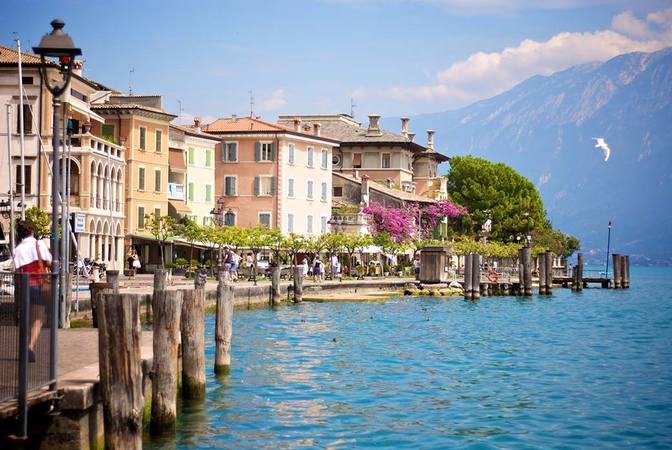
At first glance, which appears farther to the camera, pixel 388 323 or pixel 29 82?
pixel 29 82

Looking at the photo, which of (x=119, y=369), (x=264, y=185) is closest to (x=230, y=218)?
(x=264, y=185)

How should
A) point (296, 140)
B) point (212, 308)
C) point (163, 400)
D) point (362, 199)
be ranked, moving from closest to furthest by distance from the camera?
point (163, 400)
point (212, 308)
point (296, 140)
point (362, 199)

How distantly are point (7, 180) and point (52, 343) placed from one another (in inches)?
1718

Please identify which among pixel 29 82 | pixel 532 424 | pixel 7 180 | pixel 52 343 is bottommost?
pixel 532 424

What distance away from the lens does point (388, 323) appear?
4966 centimetres

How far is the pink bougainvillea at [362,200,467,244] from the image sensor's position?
95.0 meters

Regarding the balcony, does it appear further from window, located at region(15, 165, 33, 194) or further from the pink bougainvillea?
the pink bougainvillea

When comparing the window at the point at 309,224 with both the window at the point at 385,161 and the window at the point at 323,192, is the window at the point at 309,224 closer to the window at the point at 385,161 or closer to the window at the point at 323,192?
the window at the point at 323,192

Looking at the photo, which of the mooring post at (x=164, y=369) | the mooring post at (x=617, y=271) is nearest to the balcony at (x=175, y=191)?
the mooring post at (x=617, y=271)

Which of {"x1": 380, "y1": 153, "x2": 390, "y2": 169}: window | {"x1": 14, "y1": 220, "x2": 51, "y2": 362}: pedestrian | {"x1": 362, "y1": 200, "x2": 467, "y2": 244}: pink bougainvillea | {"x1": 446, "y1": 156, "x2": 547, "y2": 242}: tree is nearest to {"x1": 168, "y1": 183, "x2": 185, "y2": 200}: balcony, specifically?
{"x1": 362, "y1": 200, "x2": 467, "y2": 244}: pink bougainvillea

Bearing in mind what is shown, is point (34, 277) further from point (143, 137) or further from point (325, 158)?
point (325, 158)

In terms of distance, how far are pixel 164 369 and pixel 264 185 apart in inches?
2707

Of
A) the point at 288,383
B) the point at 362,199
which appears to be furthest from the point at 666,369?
the point at 362,199

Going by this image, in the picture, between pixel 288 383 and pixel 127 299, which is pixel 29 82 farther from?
pixel 127 299
